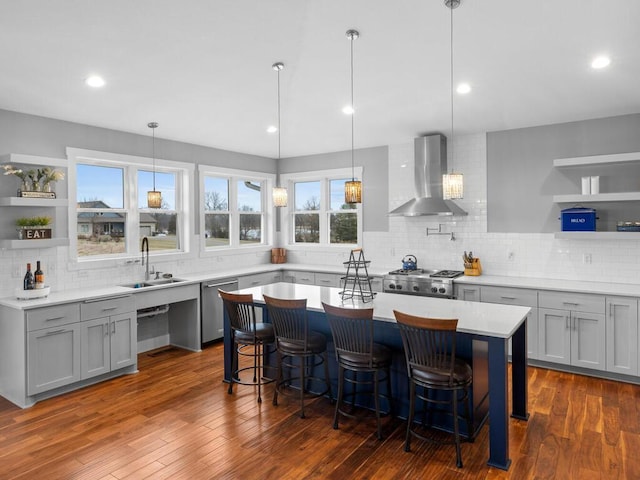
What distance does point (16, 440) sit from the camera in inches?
127

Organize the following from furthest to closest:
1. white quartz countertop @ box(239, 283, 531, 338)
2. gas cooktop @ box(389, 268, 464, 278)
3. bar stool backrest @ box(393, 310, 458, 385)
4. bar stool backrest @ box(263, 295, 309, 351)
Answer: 1. gas cooktop @ box(389, 268, 464, 278)
2. bar stool backrest @ box(263, 295, 309, 351)
3. white quartz countertop @ box(239, 283, 531, 338)
4. bar stool backrest @ box(393, 310, 458, 385)

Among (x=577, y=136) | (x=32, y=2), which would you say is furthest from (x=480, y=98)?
(x=32, y=2)

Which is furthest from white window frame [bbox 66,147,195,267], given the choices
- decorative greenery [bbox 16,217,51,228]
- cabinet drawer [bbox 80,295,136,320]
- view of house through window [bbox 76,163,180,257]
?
cabinet drawer [bbox 80,295,136,320]

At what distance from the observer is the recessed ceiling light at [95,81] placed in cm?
344

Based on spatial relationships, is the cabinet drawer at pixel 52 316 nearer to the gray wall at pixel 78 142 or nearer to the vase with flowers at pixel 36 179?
the vase with flowers at pixel 36 179

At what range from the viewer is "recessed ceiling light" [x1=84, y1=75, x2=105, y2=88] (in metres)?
3.44

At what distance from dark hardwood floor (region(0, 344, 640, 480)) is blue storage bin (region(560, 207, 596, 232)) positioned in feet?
5.27

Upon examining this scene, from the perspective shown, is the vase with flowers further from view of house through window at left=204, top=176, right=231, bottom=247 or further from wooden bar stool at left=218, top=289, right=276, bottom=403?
view of house through window at left=204, top=176, right=231, bottom=247

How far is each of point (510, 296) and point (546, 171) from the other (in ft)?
5.21

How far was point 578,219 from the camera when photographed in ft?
15.4

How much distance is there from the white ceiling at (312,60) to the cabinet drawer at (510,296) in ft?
6.24

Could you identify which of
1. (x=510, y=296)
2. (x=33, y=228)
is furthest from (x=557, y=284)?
(x=33, y=228)

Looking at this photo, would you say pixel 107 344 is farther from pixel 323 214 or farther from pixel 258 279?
pixel 323 214

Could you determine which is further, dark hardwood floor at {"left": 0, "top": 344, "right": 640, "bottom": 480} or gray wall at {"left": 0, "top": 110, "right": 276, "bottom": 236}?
gray wall at {"left": 0, "top": 110, "right": 276, "bottom": 236}
